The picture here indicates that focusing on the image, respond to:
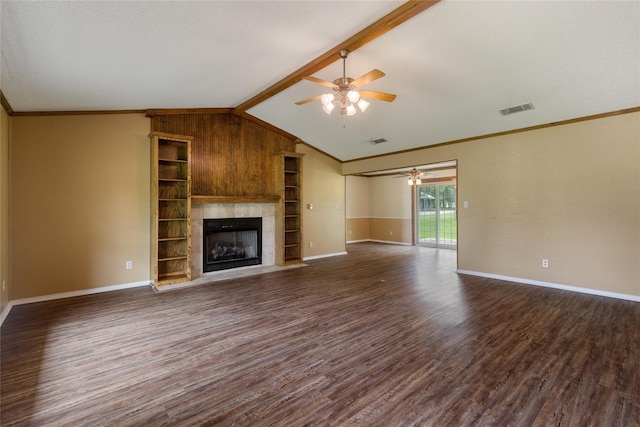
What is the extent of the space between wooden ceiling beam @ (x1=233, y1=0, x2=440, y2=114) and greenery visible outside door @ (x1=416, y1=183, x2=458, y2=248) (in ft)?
20.7

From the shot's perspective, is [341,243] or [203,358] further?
[341,243]

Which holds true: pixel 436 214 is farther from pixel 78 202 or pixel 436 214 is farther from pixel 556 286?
pixel 78 202

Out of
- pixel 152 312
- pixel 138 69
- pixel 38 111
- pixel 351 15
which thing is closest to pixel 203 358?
pixel 152 312

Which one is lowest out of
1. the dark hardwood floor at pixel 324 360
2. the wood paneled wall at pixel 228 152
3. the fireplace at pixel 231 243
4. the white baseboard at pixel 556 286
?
the dark hardwood floor at pixel 324 360

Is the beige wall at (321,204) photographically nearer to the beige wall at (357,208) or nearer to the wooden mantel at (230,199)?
the wooden mantel at (230,199)

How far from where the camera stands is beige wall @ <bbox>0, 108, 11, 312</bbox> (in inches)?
137

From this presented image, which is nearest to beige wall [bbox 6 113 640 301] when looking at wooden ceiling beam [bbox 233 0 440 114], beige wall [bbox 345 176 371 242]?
wooden ceiling beam [bbox 233 0 440 114]

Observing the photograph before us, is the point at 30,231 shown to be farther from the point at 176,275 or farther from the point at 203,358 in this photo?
the point at 203,358

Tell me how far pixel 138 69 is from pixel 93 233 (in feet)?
8.81

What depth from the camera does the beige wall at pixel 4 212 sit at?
3.48 metres

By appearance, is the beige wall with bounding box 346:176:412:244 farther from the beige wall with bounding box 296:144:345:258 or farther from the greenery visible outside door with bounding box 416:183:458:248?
the beige wall with bounding box 296:144:345:258

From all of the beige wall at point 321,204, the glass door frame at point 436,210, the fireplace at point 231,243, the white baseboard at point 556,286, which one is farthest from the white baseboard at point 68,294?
the glass door frame at point 436,210

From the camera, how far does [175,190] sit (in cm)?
519

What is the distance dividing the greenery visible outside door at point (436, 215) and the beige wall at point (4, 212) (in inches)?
365
